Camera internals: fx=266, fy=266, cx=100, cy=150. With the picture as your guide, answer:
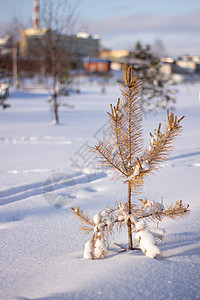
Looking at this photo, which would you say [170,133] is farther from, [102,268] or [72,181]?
[72,181]

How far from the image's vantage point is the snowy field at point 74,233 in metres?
1.97

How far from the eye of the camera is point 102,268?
2.16 m

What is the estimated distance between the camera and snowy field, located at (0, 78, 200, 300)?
197cm

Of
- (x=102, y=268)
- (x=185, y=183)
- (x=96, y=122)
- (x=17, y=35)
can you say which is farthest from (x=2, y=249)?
(x=17, y=35)

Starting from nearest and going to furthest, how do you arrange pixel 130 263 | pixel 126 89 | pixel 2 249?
pixel 126 89 → pixel 130 263 → pixel 2 249

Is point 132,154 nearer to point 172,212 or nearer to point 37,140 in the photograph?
point 172,212

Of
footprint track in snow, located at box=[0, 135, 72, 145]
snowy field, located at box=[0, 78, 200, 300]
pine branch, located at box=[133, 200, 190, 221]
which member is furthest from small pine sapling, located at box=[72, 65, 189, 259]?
footprint track in snow, located at box=[0, 135, 72, 145]

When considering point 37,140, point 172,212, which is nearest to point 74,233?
point 172,212

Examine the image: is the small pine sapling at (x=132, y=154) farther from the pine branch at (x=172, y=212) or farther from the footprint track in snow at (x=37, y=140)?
the footprint track in snow at (x=37, y=140)

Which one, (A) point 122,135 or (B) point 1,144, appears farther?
(B) point 1,144

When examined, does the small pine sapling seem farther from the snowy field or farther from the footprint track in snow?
the footprint track in snow

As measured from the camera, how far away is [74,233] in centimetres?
290

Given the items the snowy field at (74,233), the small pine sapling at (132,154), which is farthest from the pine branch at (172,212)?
the snowy field at (74,233)

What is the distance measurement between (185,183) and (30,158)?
336 centimetres
